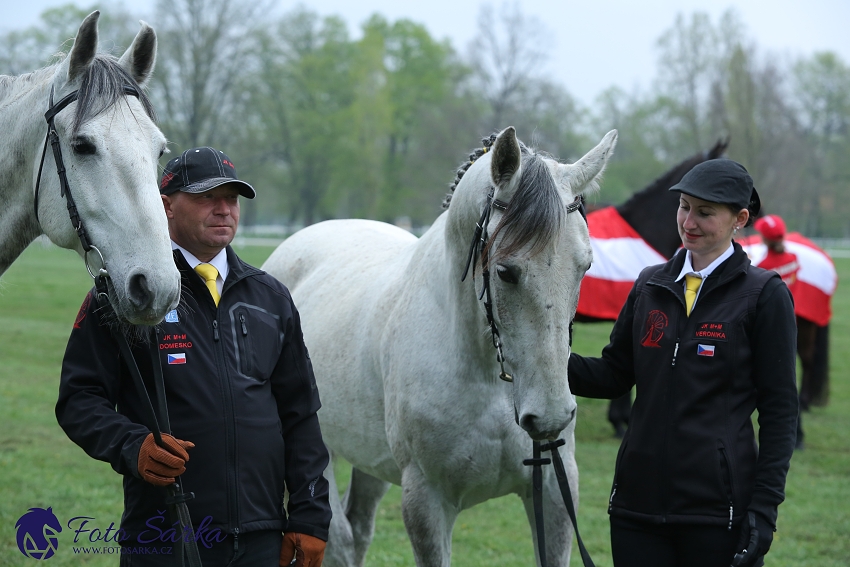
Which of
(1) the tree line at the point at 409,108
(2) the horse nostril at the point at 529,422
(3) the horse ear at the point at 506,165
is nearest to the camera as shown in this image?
(2) the horse nostril at the point at 529,422

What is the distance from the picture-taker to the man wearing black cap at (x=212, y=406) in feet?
6.98

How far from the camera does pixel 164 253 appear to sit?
77.8 inches

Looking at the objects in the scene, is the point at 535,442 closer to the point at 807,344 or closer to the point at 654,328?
the point at 654,328

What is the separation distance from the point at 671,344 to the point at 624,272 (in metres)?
5.05

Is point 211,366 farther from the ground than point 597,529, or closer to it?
farther from the ground

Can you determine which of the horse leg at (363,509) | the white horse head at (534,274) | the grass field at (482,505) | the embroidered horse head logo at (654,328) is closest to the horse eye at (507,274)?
the white horse head at (534,274)

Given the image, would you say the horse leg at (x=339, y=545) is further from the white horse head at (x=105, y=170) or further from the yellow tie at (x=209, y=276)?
the white horse head at (x=105, y=170)

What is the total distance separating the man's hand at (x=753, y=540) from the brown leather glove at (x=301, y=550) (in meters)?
1.26

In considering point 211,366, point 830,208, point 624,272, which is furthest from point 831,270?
Answer: point 830,208

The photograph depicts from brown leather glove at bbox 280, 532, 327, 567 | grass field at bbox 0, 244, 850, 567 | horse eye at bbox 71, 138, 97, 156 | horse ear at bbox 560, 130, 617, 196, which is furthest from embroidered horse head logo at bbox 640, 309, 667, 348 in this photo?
grass field at bbox 0, 244, 850, 567

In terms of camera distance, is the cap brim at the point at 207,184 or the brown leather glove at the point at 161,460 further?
the cap brim at the point at 207,184

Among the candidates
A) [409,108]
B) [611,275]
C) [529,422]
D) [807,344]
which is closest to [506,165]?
[529,422]

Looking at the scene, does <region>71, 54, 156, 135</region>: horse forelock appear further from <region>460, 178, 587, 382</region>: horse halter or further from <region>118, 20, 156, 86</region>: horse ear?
<region>460, 178, 587, 382</region>: horse halter

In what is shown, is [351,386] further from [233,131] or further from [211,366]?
[233,131]
